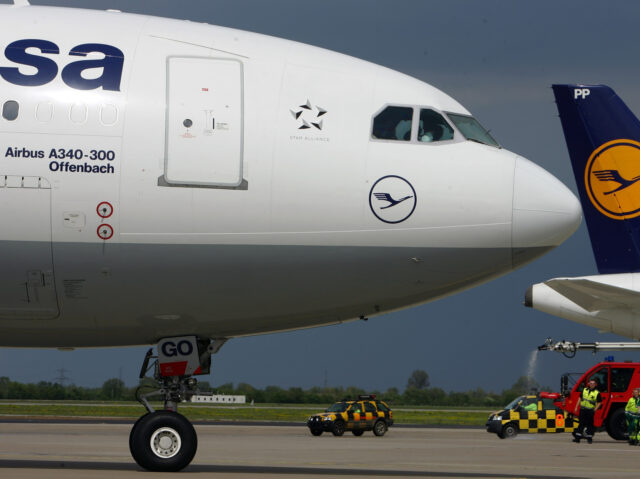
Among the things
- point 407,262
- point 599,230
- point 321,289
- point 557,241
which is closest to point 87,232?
point 321,289

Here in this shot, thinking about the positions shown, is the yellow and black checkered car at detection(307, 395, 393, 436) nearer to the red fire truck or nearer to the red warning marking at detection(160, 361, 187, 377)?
the red fire truck

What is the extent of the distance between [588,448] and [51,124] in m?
20.1

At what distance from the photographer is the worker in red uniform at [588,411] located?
34250mm

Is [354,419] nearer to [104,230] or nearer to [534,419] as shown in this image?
[534,419]

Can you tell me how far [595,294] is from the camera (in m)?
32.0

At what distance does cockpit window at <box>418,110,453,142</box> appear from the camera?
16.5 meters

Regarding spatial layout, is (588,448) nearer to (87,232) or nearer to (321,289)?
(321,289)

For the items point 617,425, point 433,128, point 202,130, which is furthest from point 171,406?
point 617,425

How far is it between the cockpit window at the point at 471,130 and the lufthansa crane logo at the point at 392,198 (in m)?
1.34

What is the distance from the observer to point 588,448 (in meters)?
31.1

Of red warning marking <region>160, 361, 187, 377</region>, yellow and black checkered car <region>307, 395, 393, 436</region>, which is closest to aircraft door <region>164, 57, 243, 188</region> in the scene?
red warning marking <region>160, 361, 187, 377</region>

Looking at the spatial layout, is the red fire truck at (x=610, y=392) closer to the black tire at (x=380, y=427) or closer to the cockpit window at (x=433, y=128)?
the black tire at (x=380, y=427)

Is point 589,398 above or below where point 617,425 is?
above

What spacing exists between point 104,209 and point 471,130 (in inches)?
209
